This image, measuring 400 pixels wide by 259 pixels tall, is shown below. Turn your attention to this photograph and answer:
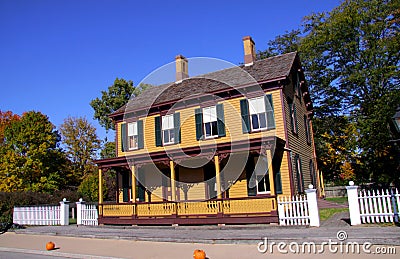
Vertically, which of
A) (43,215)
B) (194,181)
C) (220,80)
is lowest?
(43,215)

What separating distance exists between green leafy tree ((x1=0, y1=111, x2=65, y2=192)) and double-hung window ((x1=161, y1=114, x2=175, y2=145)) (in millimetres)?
18871

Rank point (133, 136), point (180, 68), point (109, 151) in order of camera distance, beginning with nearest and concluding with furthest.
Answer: point (133, 136)
point (180, 68)
point (109, 151)

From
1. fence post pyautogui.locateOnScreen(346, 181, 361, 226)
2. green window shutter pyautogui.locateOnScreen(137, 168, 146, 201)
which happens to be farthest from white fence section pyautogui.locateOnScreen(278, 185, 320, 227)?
green window shutter pyautogui.locateOnScreen(137, 168, 146, 201)

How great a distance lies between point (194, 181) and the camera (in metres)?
19.0

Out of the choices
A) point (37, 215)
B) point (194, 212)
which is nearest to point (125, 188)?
point (37, 215)

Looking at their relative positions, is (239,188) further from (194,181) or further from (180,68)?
(180,68)

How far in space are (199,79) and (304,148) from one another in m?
8.00

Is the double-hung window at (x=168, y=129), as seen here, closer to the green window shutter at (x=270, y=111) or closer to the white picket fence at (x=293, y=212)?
the green window shutter at (x=270, y=111)

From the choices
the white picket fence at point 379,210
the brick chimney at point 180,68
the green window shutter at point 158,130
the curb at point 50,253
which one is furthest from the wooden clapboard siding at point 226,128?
the curb at point 50,253

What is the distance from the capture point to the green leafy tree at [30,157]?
104 feet

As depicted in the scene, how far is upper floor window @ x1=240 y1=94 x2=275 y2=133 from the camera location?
56.9ft

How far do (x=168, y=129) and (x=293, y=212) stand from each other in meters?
9.24

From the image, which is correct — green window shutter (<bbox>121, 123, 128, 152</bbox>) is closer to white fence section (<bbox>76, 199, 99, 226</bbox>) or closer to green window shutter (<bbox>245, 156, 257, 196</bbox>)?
white fence section (<bbox>76, 199, 99, 226</bbox>)

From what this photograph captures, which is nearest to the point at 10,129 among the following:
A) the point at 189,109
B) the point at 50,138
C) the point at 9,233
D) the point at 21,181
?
the point at 50,138
